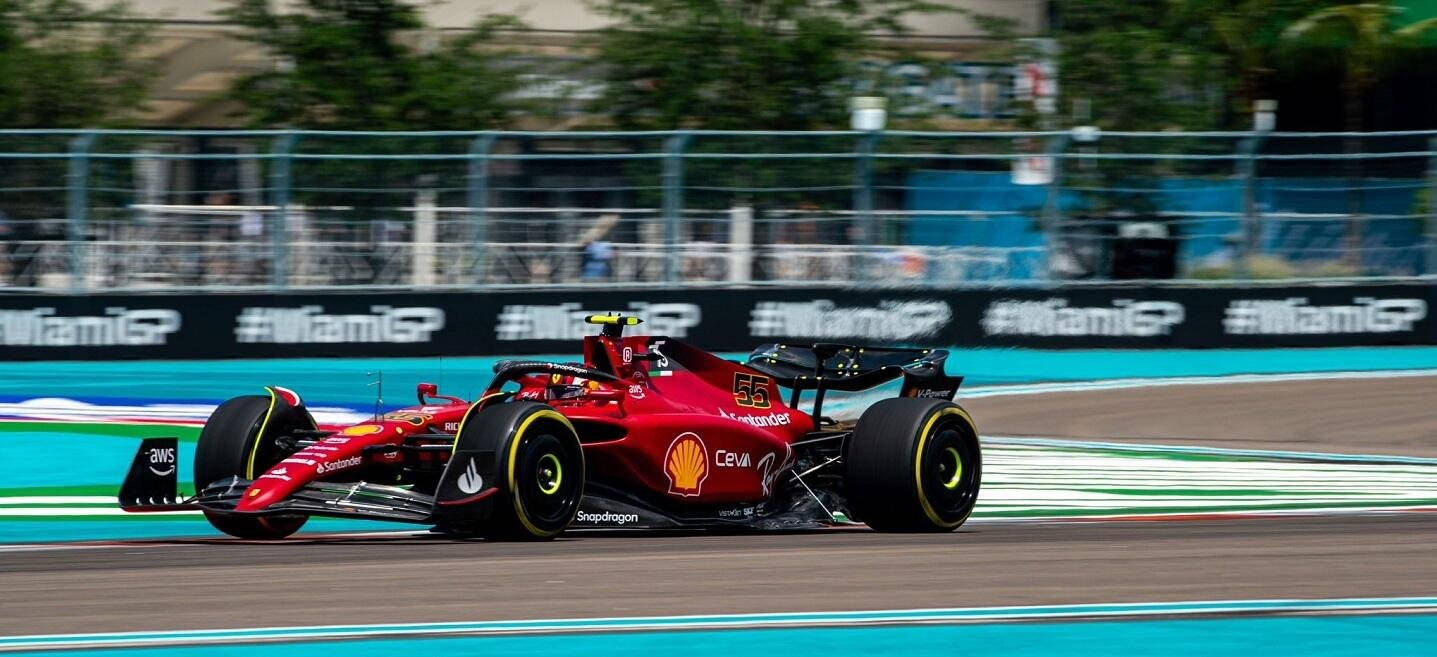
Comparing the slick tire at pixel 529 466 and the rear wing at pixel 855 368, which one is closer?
the slick tire at pixel 529 466

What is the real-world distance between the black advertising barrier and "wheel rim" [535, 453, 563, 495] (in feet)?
25.3

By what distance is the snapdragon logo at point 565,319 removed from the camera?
15.9 metres

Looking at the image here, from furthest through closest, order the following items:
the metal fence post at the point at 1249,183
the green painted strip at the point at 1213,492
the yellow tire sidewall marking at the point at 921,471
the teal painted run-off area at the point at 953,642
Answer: the metal fence post at the point at 1249,183 → the green painted strip at the point at 1213,492 → the yellow tire sidewall marking at the point at 921,471 → the teal painted run-off area at the point at 953,642

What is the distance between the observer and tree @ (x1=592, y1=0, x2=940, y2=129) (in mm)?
24109

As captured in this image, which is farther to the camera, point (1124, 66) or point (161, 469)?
point (1124, 66)

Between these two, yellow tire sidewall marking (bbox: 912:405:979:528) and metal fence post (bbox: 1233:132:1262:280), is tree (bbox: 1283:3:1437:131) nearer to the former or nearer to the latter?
metal fence post (bbox: 1233:132:1262:280)

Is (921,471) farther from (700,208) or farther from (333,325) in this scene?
(333,325)

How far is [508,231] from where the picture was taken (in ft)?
51.6

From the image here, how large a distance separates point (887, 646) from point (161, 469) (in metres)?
4.10

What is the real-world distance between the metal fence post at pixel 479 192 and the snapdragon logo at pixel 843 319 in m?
2.24

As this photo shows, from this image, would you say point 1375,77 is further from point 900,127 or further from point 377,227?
point 377,227

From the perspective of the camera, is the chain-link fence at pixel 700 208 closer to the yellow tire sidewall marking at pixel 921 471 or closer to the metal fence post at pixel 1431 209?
the metal fence post at pixel 1431 209

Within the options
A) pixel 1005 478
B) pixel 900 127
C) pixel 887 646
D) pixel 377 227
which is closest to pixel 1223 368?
pixel 1005 478

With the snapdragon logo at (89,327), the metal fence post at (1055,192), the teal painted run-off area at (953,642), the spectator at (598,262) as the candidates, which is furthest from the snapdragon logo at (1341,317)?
the teal painted run-off area at (953,642)
